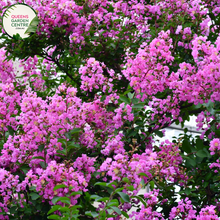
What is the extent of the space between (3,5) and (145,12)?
114 centimetres

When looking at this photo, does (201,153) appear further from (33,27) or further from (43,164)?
(33,27)

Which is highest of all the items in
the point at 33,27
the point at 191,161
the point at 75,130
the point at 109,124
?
the point at 33,27

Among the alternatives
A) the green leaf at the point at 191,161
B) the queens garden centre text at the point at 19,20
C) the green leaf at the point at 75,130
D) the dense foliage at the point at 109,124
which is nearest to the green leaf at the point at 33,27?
the dense foliage at the point at 109,124

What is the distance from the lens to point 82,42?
6.85 feet

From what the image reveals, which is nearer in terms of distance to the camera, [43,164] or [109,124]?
[43,164]

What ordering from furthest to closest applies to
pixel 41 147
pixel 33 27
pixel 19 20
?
pixel 19 20 < pixel 33 27 < pixel 41 147

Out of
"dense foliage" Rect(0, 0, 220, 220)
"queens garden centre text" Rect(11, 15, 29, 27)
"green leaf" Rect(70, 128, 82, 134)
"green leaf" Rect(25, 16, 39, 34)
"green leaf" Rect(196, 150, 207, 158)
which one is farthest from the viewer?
"queens garden centre text" Rect(11, 15, 29, 27)

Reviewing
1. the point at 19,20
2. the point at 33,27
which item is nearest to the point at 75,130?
the point at 33,27

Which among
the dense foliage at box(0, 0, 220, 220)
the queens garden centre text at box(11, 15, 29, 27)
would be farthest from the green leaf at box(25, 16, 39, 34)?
the queens garden centre text at box(11, 15, 29, 27)

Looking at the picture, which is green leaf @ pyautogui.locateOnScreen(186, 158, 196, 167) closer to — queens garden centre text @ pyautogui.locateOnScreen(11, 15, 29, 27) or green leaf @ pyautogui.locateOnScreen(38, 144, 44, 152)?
green leaf @ pyautogui.locateOnScreen(38, 144, 44, 152)

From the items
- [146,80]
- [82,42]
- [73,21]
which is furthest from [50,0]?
[146,80]

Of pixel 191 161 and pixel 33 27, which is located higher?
pixel 33 27

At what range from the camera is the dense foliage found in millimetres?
1255

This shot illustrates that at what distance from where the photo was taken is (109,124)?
1778 mm
